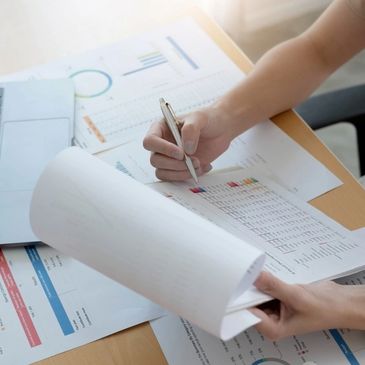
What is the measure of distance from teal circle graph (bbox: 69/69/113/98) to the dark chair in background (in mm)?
367

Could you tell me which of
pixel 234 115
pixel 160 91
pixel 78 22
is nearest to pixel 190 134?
pixel 234 115

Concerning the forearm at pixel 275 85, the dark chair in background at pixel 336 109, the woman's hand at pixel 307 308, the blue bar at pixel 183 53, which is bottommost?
the woman's hand at pixel 307 308

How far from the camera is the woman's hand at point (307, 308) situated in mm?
761

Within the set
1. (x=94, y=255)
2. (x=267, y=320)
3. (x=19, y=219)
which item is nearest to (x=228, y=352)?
(x=267, y=320)

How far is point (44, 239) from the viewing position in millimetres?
808

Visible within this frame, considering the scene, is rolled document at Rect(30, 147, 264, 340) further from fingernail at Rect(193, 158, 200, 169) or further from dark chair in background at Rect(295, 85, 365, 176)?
dark chair in background at Rect(295, 85, 365, 176)

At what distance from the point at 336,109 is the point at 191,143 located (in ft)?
1.24

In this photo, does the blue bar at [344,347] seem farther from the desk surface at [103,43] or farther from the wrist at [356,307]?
the desk surface at [103,43]

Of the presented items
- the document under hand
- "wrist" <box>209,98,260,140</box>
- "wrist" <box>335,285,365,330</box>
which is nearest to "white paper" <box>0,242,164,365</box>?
the document under hand

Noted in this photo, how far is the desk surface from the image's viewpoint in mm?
846

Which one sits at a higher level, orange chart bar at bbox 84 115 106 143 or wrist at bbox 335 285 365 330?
orange chart bar at bbox 84 115 106 143

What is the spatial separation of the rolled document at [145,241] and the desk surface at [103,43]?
137 millimetres

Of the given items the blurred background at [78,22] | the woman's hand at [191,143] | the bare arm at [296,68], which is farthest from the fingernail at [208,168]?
the blurred background at [78,22]

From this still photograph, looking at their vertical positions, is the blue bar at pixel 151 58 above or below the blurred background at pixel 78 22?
below
